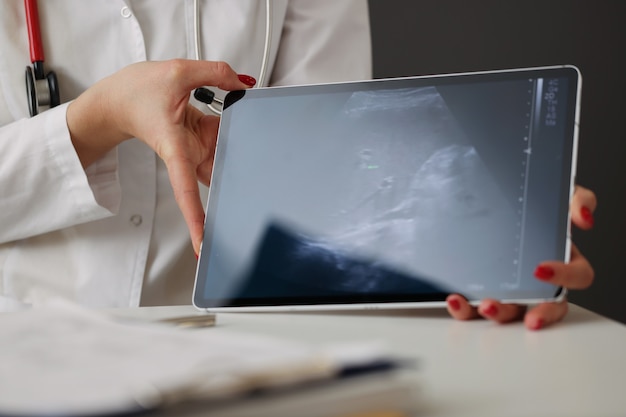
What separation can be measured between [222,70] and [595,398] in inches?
17.6

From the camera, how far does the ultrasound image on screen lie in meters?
0.61

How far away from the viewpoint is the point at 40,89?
885 mm

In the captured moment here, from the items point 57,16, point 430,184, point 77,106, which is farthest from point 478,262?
point 57,16

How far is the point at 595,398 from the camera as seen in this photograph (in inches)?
16.6

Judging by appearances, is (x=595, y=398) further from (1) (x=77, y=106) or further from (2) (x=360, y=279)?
(1) (x=77, y=106)

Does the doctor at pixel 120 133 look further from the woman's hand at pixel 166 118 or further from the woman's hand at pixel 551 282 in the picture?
the woman's hand at pixel 551 282

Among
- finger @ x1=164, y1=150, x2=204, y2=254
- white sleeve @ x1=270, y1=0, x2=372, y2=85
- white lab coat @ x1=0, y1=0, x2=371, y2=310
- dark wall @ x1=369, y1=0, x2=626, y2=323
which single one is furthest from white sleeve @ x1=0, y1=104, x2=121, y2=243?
dark wall @ x1=369, y1=0, x2=626, y2=323

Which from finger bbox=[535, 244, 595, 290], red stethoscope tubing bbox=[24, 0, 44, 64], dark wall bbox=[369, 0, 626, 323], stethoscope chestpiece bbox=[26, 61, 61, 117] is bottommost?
dark wall bbox=[369, 0, 626, 323]

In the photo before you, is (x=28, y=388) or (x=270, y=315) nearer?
(x=28, y=388)

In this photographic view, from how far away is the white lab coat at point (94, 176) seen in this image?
852mm

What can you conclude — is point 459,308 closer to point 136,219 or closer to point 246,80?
point 246,80

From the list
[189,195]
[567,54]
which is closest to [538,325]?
[189,195]

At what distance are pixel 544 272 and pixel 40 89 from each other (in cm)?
58

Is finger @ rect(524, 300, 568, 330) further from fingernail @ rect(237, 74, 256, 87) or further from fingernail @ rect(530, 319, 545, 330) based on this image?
fingernail @ rect(237, 74, 256, 87)
